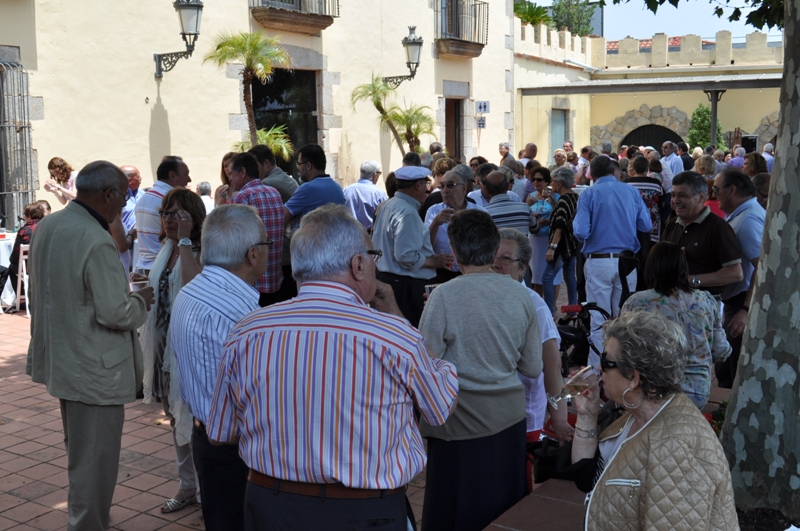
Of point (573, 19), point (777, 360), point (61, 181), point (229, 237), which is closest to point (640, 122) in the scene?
point (573, 19)

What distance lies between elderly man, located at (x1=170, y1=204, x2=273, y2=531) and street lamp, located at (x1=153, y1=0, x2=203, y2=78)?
847 centimetres

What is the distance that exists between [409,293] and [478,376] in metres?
3.01

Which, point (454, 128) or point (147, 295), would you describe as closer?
point (147, 295)

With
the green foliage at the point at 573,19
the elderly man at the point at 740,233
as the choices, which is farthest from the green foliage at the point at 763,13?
the green foliage at the point at 573,19

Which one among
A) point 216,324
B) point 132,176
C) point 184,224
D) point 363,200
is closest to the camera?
point 216,324

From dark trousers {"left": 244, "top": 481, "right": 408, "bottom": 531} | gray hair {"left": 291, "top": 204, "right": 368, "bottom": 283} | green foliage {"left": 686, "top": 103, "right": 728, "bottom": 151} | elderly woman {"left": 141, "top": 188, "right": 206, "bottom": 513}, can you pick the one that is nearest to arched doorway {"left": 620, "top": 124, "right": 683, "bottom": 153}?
green foliage {"left": 686, "top": 103, "right": 728, "bottom": 151}

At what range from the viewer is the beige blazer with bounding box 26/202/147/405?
3.61 metres

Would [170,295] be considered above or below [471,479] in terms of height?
above

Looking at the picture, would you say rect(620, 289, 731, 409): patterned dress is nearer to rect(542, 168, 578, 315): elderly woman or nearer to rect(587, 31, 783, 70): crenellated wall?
rect(542, 168, 578, 315): elderly woman

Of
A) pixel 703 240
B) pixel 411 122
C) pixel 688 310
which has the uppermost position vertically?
pixel 411 122

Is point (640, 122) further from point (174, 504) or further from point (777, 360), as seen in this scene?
point (174, 504)

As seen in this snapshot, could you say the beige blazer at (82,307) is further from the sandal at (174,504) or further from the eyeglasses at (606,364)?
the eyeglasses at (606,364)

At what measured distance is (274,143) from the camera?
12.4m

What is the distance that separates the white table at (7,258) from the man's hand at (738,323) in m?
7.76
